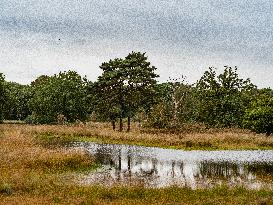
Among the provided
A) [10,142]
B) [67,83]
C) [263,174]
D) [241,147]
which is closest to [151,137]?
[241,147]

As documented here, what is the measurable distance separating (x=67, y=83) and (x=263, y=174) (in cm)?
6725

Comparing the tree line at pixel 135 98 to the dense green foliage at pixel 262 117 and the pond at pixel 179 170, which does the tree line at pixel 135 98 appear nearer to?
the dense green foliage at pixel 262 117

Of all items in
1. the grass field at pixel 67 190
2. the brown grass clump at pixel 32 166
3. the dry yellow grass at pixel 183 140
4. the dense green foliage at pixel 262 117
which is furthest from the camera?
the dense green foliage at pixel 262 117

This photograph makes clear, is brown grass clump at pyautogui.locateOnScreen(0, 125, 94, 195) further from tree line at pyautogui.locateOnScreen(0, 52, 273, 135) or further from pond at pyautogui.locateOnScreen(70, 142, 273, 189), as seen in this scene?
tree line at pyautogui.locateOnScreen(0, 52, 273, 135)

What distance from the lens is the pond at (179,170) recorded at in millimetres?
24312

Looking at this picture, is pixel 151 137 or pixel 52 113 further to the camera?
pixel 52 113

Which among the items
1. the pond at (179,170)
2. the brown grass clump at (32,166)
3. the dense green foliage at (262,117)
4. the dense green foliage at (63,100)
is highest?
the dense green foliage at (63,100)

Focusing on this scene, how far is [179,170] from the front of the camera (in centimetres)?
3056

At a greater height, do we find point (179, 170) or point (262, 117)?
point (262, 117)

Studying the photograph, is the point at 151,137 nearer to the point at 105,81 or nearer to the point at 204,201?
the point at 105,81

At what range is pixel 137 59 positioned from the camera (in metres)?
84.3

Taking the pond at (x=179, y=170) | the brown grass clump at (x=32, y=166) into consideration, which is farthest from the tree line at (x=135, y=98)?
the brown grass clump at (x=32, y=166)

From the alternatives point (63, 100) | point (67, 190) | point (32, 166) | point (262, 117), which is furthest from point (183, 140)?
point (63, 100)

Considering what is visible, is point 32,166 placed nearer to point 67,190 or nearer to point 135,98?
point 67,190
